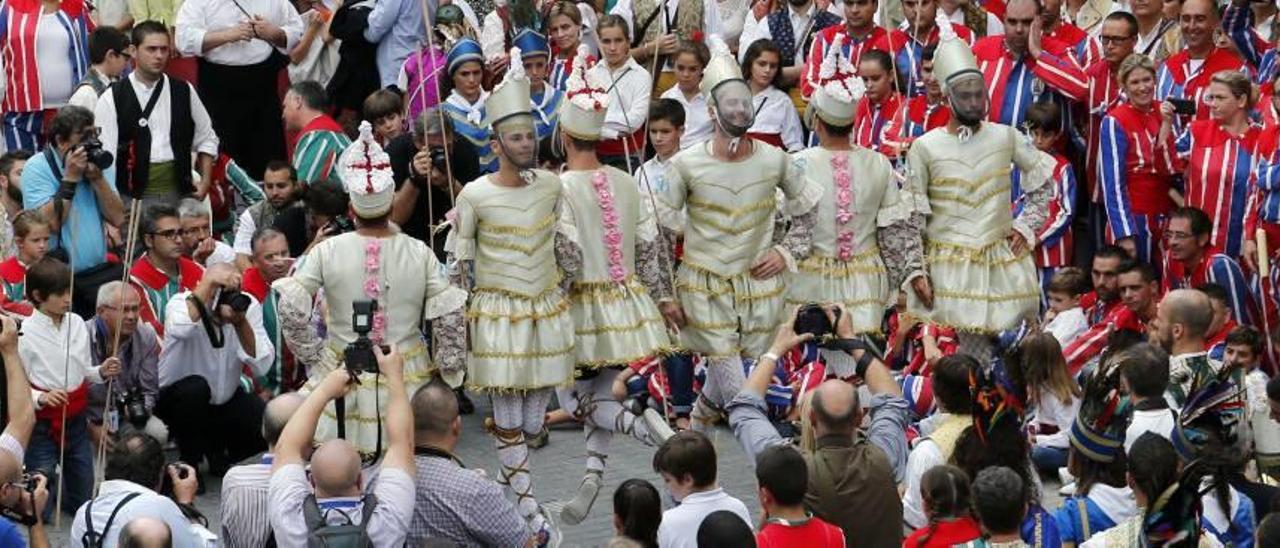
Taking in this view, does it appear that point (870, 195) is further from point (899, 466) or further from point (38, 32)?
point (38, 32)

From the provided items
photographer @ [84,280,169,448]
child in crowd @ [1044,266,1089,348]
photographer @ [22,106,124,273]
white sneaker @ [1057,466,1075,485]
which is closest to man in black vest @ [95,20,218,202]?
photographer @ [22,106,124,273]

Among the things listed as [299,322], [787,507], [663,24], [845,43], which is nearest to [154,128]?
[663,24]

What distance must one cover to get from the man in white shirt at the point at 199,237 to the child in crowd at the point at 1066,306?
4195 mm

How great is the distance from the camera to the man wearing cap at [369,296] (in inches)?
432

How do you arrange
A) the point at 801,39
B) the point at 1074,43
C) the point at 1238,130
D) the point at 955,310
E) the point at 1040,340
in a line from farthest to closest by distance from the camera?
the point at 801,39
the point at 1074,43
the point at 1238,130
the point at 955,310
the point at 1040,340

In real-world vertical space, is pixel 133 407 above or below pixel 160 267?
below

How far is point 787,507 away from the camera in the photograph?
27.8 feet

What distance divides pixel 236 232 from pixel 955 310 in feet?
13.4

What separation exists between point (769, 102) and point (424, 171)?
305cm

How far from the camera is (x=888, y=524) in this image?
9.07 meters

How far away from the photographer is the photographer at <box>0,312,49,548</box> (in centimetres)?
923

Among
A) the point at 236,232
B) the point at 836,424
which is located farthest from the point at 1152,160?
the point at 836,424

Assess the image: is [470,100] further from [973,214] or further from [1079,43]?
[973,214]

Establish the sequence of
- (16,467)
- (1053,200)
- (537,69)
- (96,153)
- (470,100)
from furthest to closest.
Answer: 1. (537,69)
2. (470,100)
3. (1053,200)
4. (96,153)
5. (16,467)
